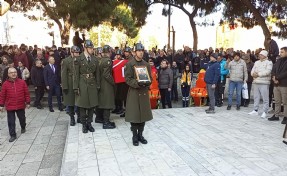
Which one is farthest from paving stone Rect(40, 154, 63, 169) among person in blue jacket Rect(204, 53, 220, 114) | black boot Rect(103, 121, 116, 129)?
person in blue jacket Rect(204, 53, 220, 114)

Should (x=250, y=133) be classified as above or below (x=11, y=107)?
→ below

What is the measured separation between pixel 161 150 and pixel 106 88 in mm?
2253

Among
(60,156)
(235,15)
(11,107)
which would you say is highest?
(235,15)

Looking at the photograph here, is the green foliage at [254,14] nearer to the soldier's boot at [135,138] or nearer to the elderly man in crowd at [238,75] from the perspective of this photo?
the elderly man in crowd at [238,75]

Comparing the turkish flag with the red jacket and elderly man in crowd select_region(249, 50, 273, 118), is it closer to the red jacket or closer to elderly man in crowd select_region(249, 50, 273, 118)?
the red jacket

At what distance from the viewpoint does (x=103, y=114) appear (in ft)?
24.0

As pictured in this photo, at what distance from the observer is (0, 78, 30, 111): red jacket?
22.5ft

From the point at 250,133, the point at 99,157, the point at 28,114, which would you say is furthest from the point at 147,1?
the point at 99,157

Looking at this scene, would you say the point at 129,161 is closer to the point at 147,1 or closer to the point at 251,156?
the point at 251,156

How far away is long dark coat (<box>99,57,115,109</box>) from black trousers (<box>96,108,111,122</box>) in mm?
164

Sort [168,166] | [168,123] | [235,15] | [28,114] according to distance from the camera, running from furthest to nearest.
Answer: [235,15] → [28,114] → [168,123] → [168,166]

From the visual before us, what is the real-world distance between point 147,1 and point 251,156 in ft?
45.8

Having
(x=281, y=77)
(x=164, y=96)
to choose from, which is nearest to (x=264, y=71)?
(x=281, y=77)

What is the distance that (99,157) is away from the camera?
5004 millimetres
